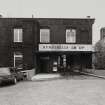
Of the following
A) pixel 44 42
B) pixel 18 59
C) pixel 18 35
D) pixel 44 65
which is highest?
pixel 18 35

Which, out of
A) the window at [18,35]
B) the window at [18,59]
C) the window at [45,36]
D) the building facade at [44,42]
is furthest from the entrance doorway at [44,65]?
the window at [18,35]

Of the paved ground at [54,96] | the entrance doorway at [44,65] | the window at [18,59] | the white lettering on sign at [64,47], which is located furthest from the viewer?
the entrance doorway at [44,65]

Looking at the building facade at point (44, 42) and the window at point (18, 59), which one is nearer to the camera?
the building facade at point (44, 42)

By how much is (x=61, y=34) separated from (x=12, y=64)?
810cm

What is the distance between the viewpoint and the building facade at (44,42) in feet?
91.7

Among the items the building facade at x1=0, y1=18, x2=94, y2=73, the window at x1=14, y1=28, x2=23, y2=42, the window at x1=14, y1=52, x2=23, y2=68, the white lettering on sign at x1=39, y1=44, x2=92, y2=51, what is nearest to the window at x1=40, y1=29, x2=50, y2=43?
the building facade at x1=0, y1=18, x2=94, y2=73

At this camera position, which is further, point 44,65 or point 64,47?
point 44,65

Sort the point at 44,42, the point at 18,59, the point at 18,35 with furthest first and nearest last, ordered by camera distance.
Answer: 1. the point at 44,42
2. the point at 18,35
3. the point at 18,59

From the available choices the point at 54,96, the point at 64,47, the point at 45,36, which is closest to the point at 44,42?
the point at 45,36

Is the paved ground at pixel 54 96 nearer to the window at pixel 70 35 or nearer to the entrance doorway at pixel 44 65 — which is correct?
the window at pixel 70 35

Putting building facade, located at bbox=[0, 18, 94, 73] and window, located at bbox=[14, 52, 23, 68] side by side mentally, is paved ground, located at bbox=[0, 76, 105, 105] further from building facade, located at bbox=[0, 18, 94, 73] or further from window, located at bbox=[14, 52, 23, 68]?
building facade, located at bbox=[0, 18, 94, 73]

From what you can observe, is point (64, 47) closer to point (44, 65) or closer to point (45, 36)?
point (45, 36)

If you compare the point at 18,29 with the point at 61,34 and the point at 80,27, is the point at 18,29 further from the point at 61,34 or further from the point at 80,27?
the point at 80,27

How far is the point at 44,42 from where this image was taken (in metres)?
30.0
